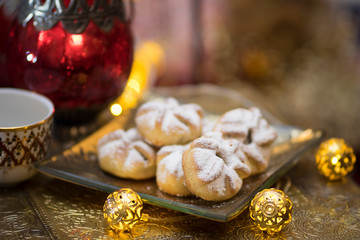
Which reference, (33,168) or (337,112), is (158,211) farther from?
(337,112)

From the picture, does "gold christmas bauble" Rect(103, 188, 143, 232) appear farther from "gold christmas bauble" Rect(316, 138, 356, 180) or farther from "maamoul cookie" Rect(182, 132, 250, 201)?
"gold christmas bauble" Rect(316, 138, 356, 180)

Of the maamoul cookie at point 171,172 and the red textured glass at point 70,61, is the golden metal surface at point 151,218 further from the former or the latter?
the red textured glass at point 70,61

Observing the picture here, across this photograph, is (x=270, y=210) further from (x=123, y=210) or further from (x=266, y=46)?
(x=266, y=46)

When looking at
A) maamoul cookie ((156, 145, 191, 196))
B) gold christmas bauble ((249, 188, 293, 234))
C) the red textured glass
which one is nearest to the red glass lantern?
the red textured glass

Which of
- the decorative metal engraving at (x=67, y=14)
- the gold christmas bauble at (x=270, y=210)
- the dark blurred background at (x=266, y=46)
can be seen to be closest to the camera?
the gold christmas bauble at (x=270, y=210)

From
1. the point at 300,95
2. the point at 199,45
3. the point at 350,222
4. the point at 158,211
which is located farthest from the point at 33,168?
the point at 300,95

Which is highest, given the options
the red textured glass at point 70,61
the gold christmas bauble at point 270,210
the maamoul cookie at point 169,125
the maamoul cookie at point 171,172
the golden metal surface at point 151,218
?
the red textured glass at point 70,61

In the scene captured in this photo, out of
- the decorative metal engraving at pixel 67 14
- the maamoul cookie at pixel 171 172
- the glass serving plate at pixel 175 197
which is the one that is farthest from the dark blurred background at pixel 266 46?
the maamoul cookie at pixel 171 172
